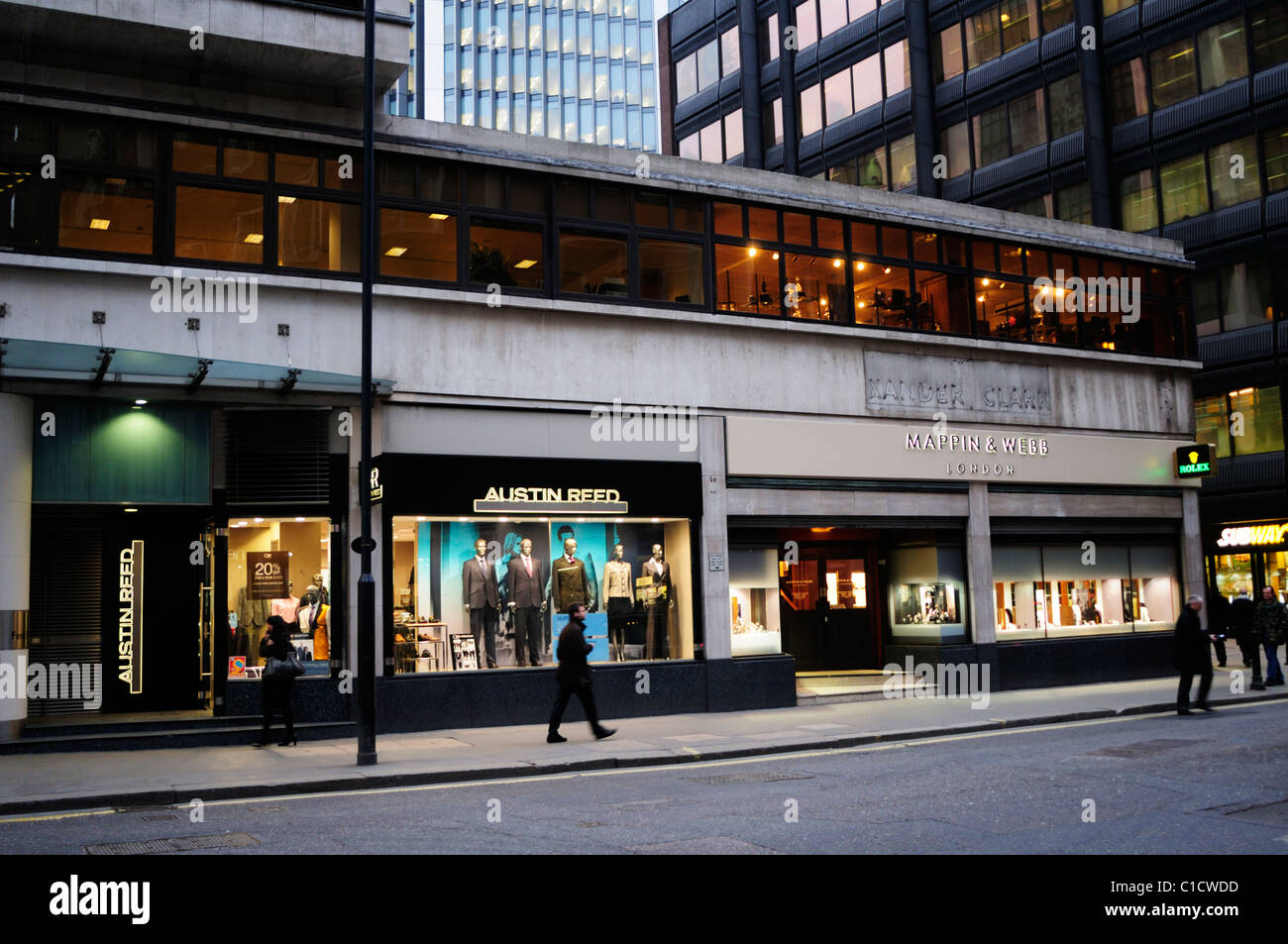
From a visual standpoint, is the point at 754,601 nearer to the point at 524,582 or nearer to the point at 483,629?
the point at 524,582

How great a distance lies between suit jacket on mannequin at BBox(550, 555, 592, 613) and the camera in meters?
18.9

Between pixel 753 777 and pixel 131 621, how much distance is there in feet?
34.5

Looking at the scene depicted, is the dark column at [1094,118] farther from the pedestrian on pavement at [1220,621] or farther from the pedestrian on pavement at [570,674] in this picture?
the pedestrian on pavement at [570,674]

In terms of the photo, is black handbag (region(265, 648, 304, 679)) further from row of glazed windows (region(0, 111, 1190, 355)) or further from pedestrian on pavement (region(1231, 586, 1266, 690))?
pedestrian on pavement (region(1231, 586, 1266, 690))

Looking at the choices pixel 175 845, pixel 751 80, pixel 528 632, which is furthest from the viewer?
pixel 751 80

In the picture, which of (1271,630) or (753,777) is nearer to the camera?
(753,777)

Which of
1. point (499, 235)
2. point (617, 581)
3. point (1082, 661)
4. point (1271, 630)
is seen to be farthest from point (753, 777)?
point (1271, 630)

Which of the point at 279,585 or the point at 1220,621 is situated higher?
the point at 279,585

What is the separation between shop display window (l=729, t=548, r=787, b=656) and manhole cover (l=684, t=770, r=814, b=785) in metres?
7.06

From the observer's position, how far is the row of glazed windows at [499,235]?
642 inches

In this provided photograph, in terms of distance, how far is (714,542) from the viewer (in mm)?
20047

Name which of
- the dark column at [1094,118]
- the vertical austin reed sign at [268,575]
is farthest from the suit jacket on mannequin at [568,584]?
the dark column at [1094,118]

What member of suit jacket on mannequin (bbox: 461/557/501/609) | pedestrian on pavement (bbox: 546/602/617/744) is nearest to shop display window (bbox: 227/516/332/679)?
suit jacket on mannequin (bbox: 461/557/501/609)
